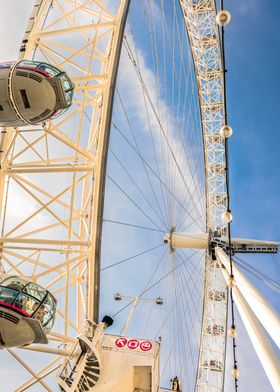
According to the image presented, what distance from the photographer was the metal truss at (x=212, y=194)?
34.2 metres

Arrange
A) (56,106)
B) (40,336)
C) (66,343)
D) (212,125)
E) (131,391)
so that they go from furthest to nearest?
1. (212,125)
2. (66,343)
3. (131,391)
4. (56,106)
5. (40,336)

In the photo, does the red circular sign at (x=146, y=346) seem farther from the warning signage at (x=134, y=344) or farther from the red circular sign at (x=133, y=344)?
the red circular sign at (x=133, y=344)

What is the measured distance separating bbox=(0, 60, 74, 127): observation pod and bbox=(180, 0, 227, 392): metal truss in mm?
24449

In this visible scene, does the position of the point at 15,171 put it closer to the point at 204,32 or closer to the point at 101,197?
the point at 101,197

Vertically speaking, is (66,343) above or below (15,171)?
below

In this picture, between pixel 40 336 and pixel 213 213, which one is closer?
pixel 40 336

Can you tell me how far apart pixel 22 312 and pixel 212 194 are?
31160 mm

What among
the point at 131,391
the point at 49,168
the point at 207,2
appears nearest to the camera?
the point at 131,391

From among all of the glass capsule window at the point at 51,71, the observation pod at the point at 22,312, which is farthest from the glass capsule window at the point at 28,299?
the glass capsule window at the point at 51,71

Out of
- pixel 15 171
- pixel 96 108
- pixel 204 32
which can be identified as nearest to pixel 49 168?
pixel 15 171

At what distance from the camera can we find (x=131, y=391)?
48.6ft

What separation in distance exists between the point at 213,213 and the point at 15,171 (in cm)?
2661

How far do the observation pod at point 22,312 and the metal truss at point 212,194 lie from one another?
25.0 metres

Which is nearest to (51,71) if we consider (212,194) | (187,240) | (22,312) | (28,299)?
(28,299)
